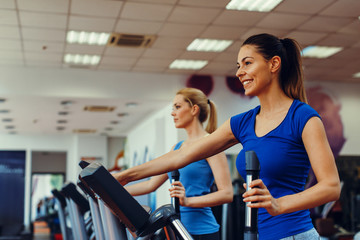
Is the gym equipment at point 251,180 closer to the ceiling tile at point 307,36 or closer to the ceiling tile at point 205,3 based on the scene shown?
the ceiling tile at point 205,3

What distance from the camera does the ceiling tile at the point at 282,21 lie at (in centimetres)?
577

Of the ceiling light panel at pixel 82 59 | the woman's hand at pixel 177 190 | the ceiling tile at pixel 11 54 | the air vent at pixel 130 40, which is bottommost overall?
the woman's hand at pixel 177 190

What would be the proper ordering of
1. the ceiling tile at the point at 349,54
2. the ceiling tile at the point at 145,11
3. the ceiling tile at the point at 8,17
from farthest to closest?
1. the ceiling tile at the point at 349,54
2. the ceiling tile at the point at 8,17
3. the ceiling tile at the point at 145,11

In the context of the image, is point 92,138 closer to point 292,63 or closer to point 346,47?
point 346,47

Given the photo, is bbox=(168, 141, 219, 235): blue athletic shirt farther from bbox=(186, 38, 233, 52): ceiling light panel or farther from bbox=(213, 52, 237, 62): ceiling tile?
bbox=(213, 52, 237, 62): ceiling tile

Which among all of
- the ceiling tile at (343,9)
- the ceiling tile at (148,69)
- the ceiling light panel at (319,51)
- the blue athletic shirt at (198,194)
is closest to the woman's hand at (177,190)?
the blue athletic shirt at (198,194)

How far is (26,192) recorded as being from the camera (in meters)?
15.0

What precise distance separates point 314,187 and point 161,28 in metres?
5.22

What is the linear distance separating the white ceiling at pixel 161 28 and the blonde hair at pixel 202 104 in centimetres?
291

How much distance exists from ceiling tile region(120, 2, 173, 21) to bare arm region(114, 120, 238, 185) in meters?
4.03

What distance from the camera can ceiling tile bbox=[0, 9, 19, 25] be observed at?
5.44 m

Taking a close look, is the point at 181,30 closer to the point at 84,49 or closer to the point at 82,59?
the point at 84,49

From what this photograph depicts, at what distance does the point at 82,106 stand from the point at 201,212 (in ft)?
24.4

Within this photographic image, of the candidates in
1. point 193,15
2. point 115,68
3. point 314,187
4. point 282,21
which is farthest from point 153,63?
point 314,187
